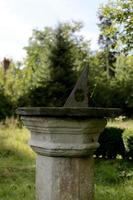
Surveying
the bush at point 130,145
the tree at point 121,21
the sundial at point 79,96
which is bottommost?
the sundial at point 79,96

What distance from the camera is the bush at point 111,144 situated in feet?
34.3

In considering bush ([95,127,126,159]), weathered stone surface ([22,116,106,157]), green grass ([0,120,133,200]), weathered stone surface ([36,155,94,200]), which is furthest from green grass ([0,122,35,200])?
weathered stone surface ([22,116,106,157])

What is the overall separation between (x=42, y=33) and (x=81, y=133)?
39754 mm

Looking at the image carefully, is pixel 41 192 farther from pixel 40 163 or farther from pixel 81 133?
pixel 81 133

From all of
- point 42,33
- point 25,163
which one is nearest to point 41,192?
point 25,163

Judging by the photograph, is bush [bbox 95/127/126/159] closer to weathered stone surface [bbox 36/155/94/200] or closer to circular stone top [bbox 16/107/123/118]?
weathered stone surface [bbox 36/155/94/200]

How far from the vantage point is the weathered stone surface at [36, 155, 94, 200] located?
2578 millimetres

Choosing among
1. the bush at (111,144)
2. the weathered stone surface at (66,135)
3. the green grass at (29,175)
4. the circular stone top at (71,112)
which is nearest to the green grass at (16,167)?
the green grass at (29,175)

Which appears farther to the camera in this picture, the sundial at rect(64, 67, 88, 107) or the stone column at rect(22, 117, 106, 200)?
the sundial at rect(64, 67, 88, 107)

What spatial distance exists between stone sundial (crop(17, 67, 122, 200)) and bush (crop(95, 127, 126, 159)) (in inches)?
308

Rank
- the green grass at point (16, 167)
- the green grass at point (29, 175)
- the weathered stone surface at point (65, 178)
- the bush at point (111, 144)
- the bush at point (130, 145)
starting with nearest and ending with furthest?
the weathered stone surface at point (65, 178) < the green grass at point (29, 175) < the green grass at point (16, 167) < the bush at point (130, 145) < the bush at point (111, 144)

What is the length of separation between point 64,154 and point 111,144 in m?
8.04

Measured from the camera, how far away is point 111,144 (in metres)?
10.4

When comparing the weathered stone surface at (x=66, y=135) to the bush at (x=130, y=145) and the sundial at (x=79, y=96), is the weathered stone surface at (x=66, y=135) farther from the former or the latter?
the bush at (x=130, y=145)
